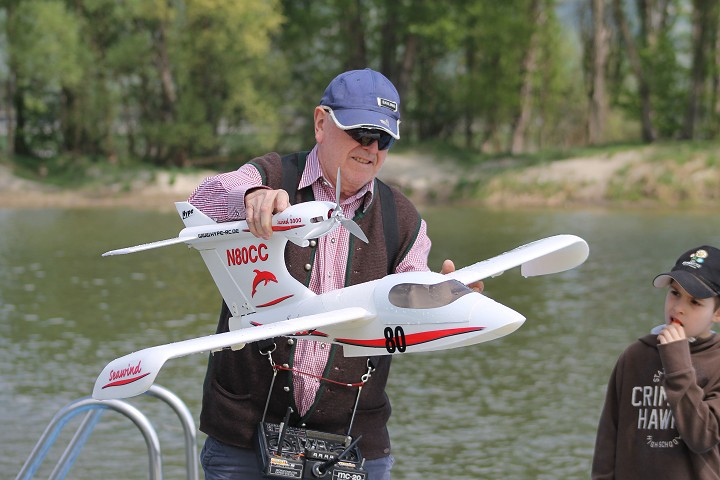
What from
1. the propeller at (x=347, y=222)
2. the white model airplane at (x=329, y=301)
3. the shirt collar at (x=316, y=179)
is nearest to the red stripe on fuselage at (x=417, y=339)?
the white model airplane at (x=329, y=301)

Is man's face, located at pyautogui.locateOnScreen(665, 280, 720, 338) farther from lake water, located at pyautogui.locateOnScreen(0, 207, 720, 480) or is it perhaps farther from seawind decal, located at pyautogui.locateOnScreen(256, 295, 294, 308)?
lake water, located at pyautogui.locateOnScreen(0, 207, 720, 480)

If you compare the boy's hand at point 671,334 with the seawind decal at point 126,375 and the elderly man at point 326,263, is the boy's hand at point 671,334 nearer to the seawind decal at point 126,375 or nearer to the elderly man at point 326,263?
the elderly man at point 326,263

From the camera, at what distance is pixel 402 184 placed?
148 ft

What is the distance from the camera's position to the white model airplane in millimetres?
3760

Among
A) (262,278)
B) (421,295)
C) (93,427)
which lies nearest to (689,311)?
(421,295)

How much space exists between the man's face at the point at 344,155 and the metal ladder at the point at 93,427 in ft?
5.03

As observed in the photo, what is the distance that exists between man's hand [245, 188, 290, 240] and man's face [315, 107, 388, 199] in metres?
0.25

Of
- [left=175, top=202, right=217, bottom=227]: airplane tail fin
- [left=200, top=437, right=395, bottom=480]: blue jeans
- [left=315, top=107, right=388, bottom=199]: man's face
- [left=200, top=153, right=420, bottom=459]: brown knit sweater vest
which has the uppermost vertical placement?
[left=315, top=107, right=388, bottom=199]: man's face

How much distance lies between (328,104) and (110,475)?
7034 millimetres

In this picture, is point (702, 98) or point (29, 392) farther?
point (702, 98)

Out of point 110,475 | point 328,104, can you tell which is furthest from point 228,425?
point 110,475

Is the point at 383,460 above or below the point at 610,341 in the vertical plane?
above

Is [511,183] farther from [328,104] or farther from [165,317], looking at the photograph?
[328,104]

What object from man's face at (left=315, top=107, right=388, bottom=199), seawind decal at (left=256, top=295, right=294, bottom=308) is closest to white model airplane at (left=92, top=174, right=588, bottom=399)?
seawind decal at (left=256, top=295, right=294, bottom=308)
